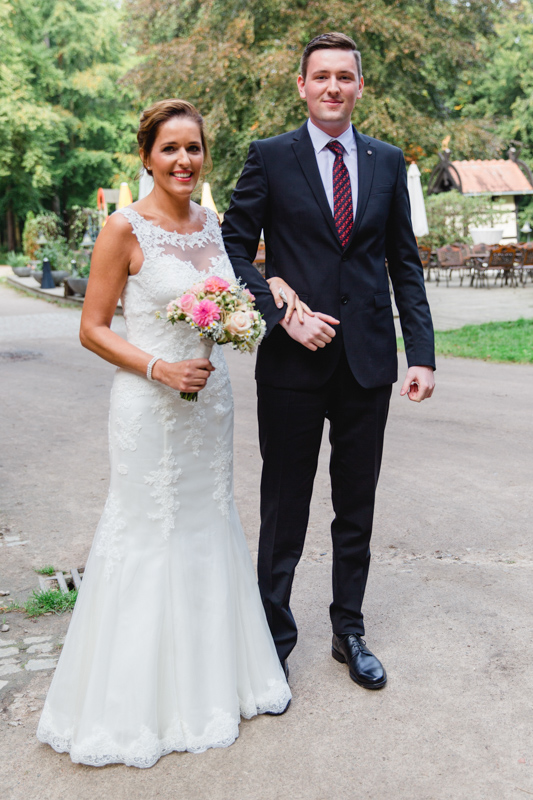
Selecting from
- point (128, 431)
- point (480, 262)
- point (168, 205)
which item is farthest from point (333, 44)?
point (480, 262)

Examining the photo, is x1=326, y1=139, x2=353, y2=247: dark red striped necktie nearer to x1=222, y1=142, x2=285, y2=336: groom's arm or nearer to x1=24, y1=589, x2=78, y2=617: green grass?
x1=222, y1=142, x2=285, y2=336: groom's arm

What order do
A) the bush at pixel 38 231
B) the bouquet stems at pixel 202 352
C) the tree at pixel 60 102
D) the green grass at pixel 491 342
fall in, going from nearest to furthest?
the bouquet stems at pixel 202 352 < the green grass at pixel 491 342 < the bush at pixel 38 231 < the tree at pixel 60 102

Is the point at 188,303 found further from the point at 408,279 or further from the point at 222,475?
the point at 408,279

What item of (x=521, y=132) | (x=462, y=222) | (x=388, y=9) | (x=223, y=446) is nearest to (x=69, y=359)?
(x=223, y=446)

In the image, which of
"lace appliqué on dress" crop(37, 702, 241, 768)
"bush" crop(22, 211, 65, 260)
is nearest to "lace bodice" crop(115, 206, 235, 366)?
"lace appliqué on dress" crop(37, 702, 241, 768)

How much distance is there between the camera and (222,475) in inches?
111

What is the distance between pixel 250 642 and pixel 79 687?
0.62 metres

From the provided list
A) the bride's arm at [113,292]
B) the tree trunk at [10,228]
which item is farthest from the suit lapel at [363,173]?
the tree trunk at [10,228]

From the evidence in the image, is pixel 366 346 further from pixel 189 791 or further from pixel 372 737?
pixel 189 791

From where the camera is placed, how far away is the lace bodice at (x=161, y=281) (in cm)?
259

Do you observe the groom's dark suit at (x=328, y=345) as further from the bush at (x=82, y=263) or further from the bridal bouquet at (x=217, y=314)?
the bush at (x=82, y=263)

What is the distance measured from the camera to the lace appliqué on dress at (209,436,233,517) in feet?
9.20

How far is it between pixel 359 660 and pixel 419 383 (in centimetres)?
113

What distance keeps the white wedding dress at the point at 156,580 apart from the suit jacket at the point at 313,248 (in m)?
0.22
